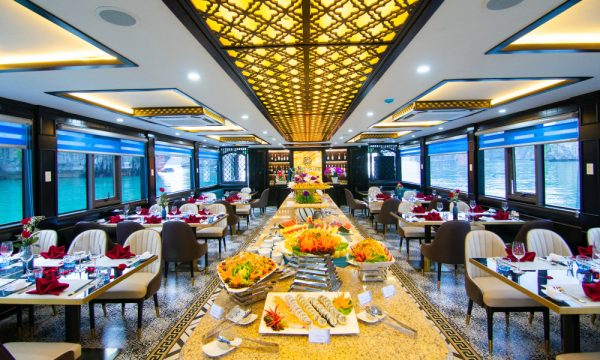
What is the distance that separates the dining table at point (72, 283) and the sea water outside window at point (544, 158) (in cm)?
607

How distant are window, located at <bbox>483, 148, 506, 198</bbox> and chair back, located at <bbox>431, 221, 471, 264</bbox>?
3056 mm

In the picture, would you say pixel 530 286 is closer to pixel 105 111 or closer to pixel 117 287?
pixel 117 287

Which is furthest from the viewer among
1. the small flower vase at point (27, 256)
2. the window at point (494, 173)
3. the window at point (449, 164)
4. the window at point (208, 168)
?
the window at point (208, 168)

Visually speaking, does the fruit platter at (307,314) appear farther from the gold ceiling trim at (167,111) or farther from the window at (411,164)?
the window at (411,164)

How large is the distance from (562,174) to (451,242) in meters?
2.66

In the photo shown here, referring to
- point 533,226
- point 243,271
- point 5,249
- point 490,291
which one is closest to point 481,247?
point 490,291

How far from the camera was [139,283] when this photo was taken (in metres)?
2.96

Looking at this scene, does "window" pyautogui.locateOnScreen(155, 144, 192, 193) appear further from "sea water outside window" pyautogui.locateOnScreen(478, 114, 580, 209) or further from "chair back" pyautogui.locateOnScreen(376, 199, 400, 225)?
"sea water outside window" pyautogui.locateOnScreen(478, 114, 580, 209)

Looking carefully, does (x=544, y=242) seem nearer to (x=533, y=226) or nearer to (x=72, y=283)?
(x=533, y=226)

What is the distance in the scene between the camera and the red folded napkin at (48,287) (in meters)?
2.03

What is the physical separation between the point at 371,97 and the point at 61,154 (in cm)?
538

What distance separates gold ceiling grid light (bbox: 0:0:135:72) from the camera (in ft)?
6.77

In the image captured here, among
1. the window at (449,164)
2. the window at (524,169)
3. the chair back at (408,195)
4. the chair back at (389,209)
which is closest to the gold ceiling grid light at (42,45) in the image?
the chair back at (389,209)

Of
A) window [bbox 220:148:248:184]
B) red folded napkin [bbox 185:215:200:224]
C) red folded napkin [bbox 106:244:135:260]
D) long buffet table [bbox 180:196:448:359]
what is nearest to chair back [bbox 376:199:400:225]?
red folded napkin [bbox 185:215:200:224]
